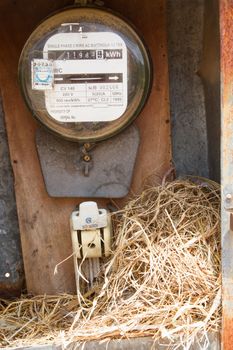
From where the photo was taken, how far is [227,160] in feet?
3.29

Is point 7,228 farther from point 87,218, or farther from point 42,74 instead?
point 42,74

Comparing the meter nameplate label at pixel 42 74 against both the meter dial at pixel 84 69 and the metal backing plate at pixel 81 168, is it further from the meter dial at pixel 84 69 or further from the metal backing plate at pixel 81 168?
the metal backing plate at pixel 81 168

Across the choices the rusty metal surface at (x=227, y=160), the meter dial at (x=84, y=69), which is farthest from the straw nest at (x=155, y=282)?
the meter dial at (x=84, y=69)

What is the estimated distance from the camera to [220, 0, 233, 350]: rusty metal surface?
0.97m

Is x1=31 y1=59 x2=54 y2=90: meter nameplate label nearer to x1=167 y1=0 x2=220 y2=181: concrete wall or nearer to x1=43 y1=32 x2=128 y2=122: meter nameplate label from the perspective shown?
x1=43 y1=32 x2=128 y2=122: meter nameplate label

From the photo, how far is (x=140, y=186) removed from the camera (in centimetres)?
132

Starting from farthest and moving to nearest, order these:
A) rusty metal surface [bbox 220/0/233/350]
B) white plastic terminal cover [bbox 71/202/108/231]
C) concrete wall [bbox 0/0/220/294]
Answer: concrete wall [bbox 0/0/220/294] < white plastic terminal cover [bbox 71/202/108/231] < rusty metal surface [bbox 220/0/233/350]

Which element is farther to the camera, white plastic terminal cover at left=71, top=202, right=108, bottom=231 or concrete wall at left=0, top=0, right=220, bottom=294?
concrete wall at left=0, top=0, right=220, bottom=294

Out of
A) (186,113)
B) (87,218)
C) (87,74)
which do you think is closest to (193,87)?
(186,113)

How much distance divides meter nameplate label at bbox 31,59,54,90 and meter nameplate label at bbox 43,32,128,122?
0.03 feet

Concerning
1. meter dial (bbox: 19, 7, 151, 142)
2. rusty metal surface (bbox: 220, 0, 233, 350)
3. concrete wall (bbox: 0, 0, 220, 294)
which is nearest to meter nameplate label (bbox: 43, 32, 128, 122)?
meter dial (bbox: 19, 7, 151, 142)

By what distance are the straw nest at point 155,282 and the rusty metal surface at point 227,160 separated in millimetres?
21

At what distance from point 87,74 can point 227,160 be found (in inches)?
14.1

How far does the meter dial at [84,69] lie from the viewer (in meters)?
1.18
